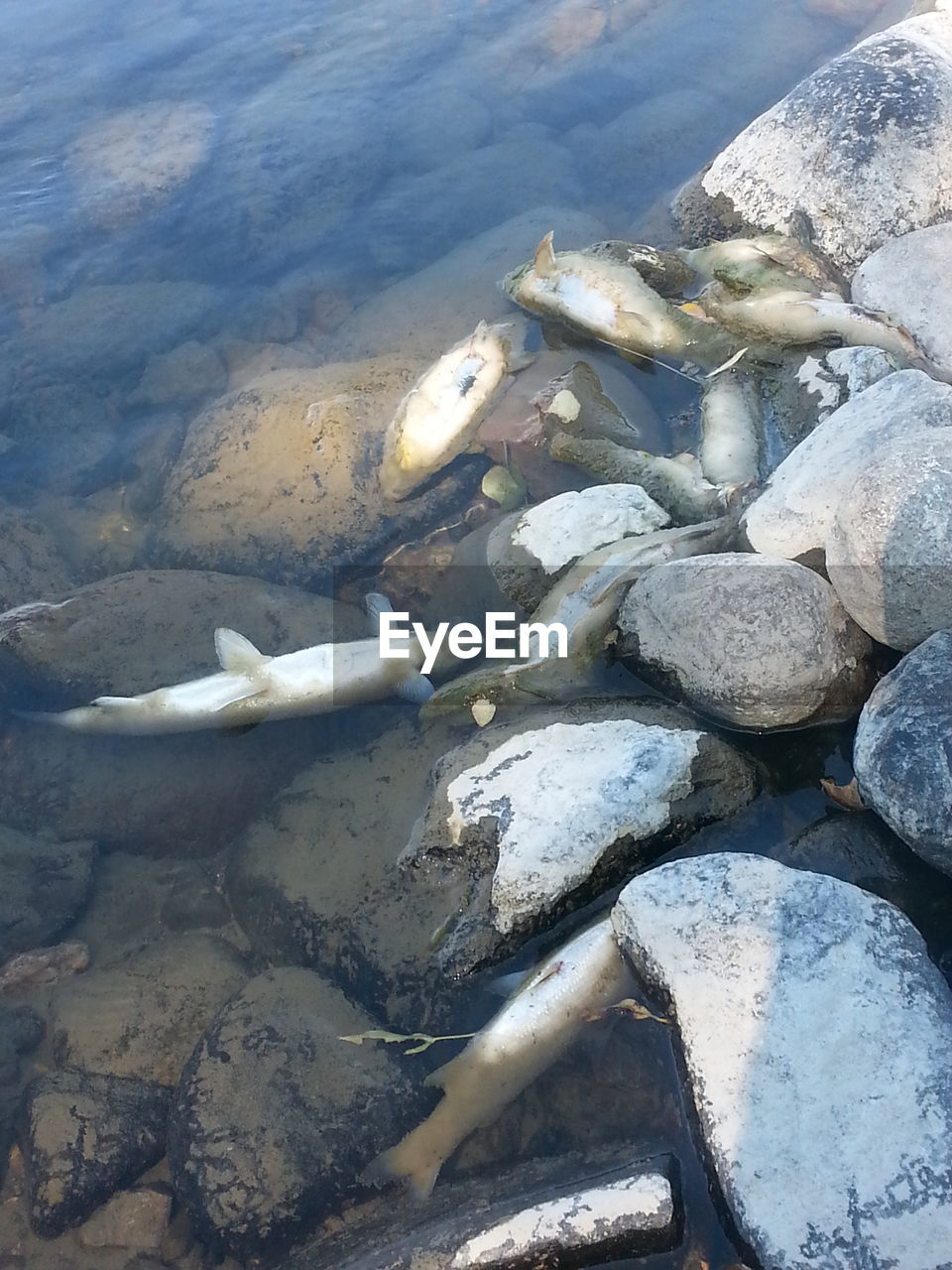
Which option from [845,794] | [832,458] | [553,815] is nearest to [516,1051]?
[553,815]

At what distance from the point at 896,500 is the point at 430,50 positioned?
9.83m

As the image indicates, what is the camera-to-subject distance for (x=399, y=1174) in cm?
361

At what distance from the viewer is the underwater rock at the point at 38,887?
4.77 metres

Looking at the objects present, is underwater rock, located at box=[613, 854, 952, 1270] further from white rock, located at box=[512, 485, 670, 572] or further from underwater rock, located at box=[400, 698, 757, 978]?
white rock, located at box=[512, 485, 670, 572]

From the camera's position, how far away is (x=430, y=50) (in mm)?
11016

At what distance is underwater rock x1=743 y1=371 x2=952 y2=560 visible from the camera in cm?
434

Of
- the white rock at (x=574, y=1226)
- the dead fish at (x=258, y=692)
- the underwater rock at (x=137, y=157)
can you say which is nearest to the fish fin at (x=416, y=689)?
the dead fish at (x=258, y=692)

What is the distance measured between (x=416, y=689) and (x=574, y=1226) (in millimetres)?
2700

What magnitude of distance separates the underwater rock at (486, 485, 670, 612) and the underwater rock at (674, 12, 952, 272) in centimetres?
297

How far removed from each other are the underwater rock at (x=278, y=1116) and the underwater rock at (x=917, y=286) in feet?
15.9

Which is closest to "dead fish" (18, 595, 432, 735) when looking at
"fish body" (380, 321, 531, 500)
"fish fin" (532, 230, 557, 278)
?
"fish body" (380, 321, 531, 500)

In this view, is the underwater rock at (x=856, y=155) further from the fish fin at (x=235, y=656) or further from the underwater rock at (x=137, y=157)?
the underwater rock at (x=137, y=157)

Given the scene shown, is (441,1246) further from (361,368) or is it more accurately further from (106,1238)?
(361,368)

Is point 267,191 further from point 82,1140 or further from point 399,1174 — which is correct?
point 399,1174
